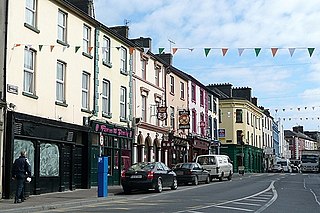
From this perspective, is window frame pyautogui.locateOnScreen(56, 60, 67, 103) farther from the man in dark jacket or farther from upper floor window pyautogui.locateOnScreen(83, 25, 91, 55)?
the man in dark jacket

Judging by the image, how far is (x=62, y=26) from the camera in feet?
83.2

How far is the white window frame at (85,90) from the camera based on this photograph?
27344mm

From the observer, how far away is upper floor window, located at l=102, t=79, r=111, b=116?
29.7 meters

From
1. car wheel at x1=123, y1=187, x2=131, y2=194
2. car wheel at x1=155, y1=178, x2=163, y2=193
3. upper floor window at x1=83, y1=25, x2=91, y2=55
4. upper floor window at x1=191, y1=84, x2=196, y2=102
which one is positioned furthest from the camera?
upper floor window at x1=191, y1=84, x2=196, y2=102

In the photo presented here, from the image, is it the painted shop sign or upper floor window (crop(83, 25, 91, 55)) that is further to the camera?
the painted shop sign

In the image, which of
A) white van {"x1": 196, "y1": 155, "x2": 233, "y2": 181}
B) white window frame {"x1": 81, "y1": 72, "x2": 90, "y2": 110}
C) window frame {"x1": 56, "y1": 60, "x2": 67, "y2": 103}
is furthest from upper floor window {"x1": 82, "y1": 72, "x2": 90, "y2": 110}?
white van {"x1": 196, "y1": 155, "x2": 233, "y2": 181}

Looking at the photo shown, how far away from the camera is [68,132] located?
2536cm

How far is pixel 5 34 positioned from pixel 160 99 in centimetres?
1977

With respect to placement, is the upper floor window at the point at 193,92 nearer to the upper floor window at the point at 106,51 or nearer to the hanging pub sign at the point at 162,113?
the hanging pub sign at the point at 162,113

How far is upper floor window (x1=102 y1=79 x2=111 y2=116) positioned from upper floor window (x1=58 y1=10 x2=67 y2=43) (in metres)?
5.07

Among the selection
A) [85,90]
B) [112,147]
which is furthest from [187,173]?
[85,90]

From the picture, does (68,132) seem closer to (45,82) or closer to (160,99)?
(45,82)

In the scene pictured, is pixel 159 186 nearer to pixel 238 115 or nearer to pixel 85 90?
pixel 85 90

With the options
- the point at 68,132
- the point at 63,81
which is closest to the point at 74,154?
the point at 68,132
